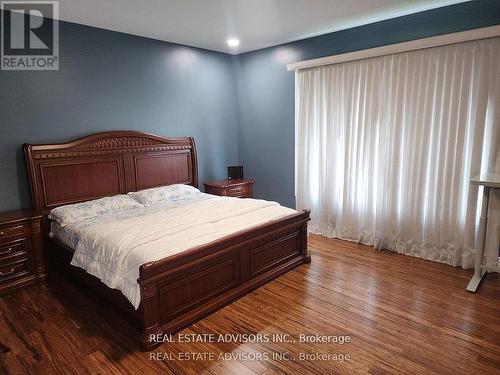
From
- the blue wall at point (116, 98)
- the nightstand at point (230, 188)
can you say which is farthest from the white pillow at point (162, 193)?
the blue wall at point (116, 98)

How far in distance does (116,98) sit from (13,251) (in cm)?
194

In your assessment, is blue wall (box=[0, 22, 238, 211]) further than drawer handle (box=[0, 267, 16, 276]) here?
Yes

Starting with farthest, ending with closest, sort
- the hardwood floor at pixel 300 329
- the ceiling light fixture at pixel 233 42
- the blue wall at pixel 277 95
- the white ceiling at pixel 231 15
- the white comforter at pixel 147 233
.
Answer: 1. the ceiling light fixture at pixel 233 42
2. the blue wall at pixel 277 95
3. the white ceiling at pixel 231 15
4. the white comforter at pixel 147 233
5. the hardwood floor at pixel 300 329

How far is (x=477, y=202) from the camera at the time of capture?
3.17 meters

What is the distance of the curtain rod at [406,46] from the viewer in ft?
9.55

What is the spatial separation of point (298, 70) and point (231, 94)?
1231mm

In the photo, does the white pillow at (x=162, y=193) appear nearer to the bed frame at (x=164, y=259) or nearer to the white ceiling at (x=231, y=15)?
the bed frame at (x=164, y=259)

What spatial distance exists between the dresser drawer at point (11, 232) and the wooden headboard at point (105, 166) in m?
0.27

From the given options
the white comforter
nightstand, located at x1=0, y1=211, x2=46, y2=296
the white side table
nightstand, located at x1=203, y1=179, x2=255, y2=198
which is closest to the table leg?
the white side table

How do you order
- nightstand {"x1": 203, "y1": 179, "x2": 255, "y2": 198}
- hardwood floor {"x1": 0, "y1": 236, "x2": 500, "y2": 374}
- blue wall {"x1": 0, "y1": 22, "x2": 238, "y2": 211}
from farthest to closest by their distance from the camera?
1. nightstand {"x1": 203, "y1": 179, "x2": 255, "y2": 198}
2. blue wall {"x1": 0, "y1": 22, "x2": 238, "y2": 211}
3. hardwood floor {"x1": 0, "y1": 236, "x2": 500, "y2": 374}

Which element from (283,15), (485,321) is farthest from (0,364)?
(283,15)

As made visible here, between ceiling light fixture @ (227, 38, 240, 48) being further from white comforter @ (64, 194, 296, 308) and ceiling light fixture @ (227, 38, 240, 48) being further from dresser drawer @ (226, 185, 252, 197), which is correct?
white comforter @ (64, 194, 296, 308)

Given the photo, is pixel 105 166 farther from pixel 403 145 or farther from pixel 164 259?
pixel 403 145

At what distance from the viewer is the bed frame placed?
229 cm
